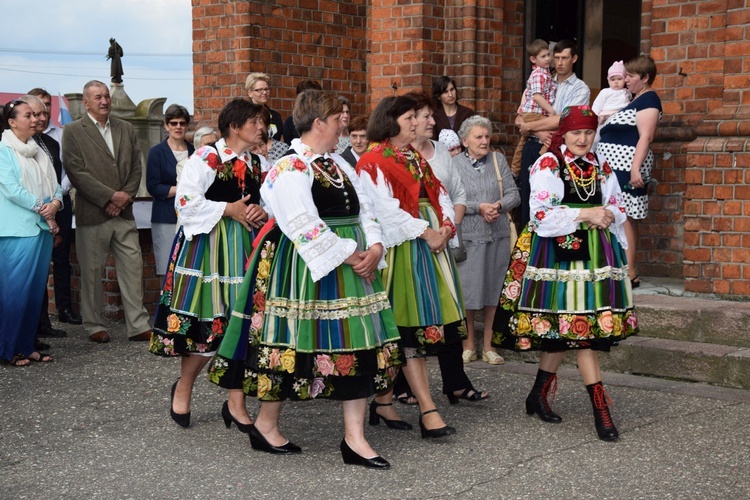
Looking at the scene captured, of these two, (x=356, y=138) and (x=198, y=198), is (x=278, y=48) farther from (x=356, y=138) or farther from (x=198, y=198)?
(x=198, y=198)

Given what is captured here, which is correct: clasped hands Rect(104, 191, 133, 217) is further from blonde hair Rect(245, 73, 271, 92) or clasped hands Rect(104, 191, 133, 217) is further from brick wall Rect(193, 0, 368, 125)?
brick wall Rect(193, 0, 368, 125)

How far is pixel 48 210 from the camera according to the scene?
8445mm

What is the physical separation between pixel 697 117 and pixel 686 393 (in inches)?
118

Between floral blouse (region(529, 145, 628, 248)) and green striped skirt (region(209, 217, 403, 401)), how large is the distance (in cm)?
107

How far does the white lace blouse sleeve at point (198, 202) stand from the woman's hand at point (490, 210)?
240 cm

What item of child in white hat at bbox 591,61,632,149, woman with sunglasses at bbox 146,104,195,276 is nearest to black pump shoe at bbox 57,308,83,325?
woman with sunglasses at bbox 146,104,195,276

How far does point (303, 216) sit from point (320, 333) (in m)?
0.58

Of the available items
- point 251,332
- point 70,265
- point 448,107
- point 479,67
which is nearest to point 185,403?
point 251,332

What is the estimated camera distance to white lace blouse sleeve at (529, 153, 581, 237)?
19.3 feet

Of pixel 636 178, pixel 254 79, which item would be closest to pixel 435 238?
pixel 636 178

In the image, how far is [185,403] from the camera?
6.25 meters

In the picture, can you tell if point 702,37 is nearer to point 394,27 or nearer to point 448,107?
point 448,107

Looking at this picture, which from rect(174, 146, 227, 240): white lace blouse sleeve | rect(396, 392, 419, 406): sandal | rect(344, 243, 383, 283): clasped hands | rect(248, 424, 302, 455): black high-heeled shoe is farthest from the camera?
rect(396, 392, 419, 406): sandal

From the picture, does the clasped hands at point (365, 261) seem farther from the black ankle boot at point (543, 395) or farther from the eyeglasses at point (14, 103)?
the eyeglasses at point (14, 103)
